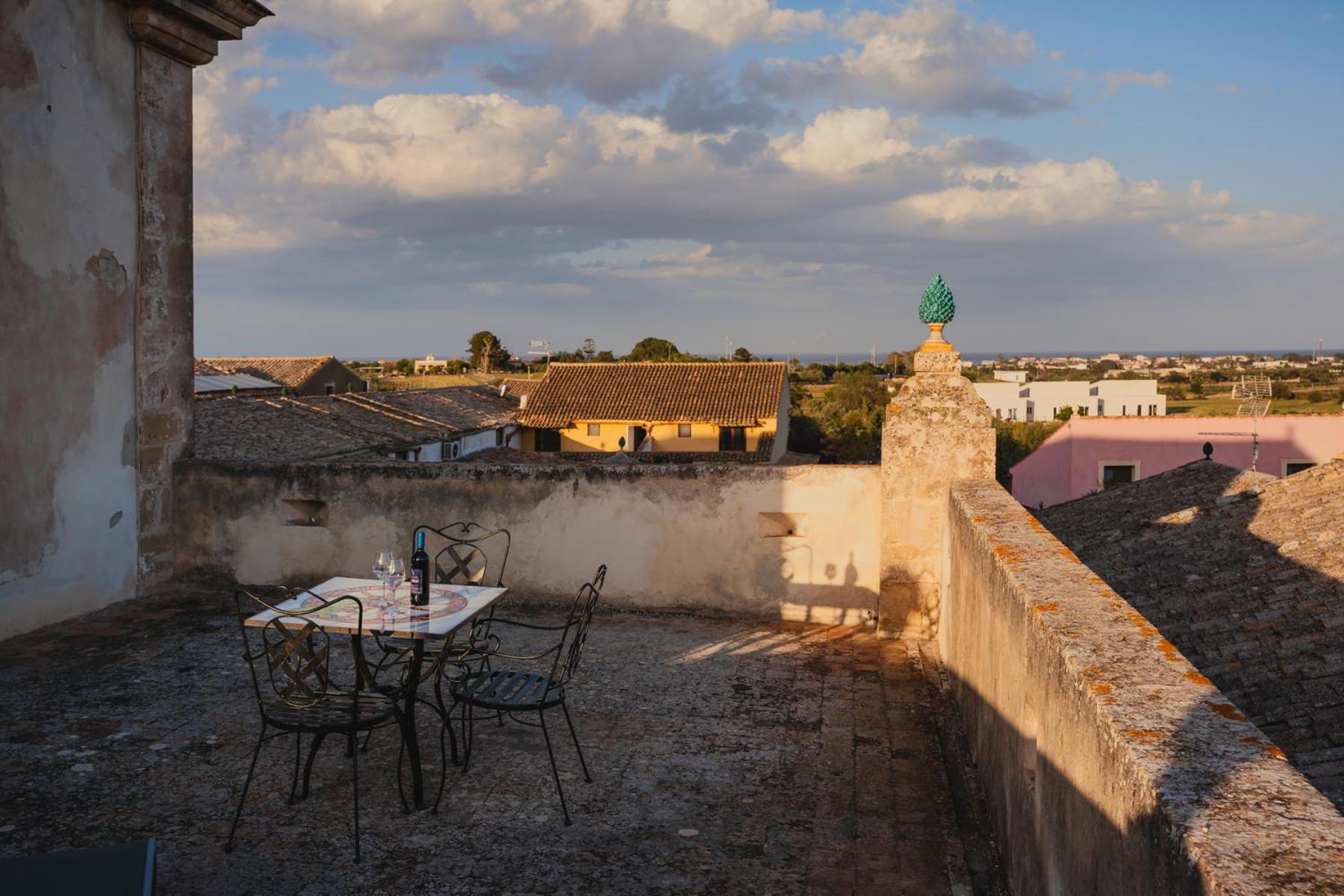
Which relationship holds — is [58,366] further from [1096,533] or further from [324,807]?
[1096,533]

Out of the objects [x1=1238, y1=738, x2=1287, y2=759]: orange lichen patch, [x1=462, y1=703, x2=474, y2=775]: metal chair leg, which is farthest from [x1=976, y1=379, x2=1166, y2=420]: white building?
[x1=1238, y1=738, x2=1287, y2=759]: orange lichen patch

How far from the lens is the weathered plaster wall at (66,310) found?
5.98m

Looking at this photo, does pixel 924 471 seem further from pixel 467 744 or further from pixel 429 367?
pixel 429 367

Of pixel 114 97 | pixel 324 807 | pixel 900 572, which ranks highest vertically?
pixel 114 97

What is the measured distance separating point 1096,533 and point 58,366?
306 inches

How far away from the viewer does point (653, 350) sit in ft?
186

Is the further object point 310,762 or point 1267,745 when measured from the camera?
point 310,762

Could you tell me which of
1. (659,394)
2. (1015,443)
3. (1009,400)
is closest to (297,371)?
(659,394)

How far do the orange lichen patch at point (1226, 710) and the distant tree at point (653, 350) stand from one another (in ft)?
175

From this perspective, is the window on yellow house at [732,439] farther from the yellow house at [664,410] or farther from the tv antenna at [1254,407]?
the tv antenna at [1254,407]

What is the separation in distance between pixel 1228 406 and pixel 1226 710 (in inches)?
1705

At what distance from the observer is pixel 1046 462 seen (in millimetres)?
23078

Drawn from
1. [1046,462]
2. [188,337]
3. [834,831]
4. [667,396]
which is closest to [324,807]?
[834,831]

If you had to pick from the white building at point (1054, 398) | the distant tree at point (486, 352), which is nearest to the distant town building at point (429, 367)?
the distant tree at point (486, 352)
